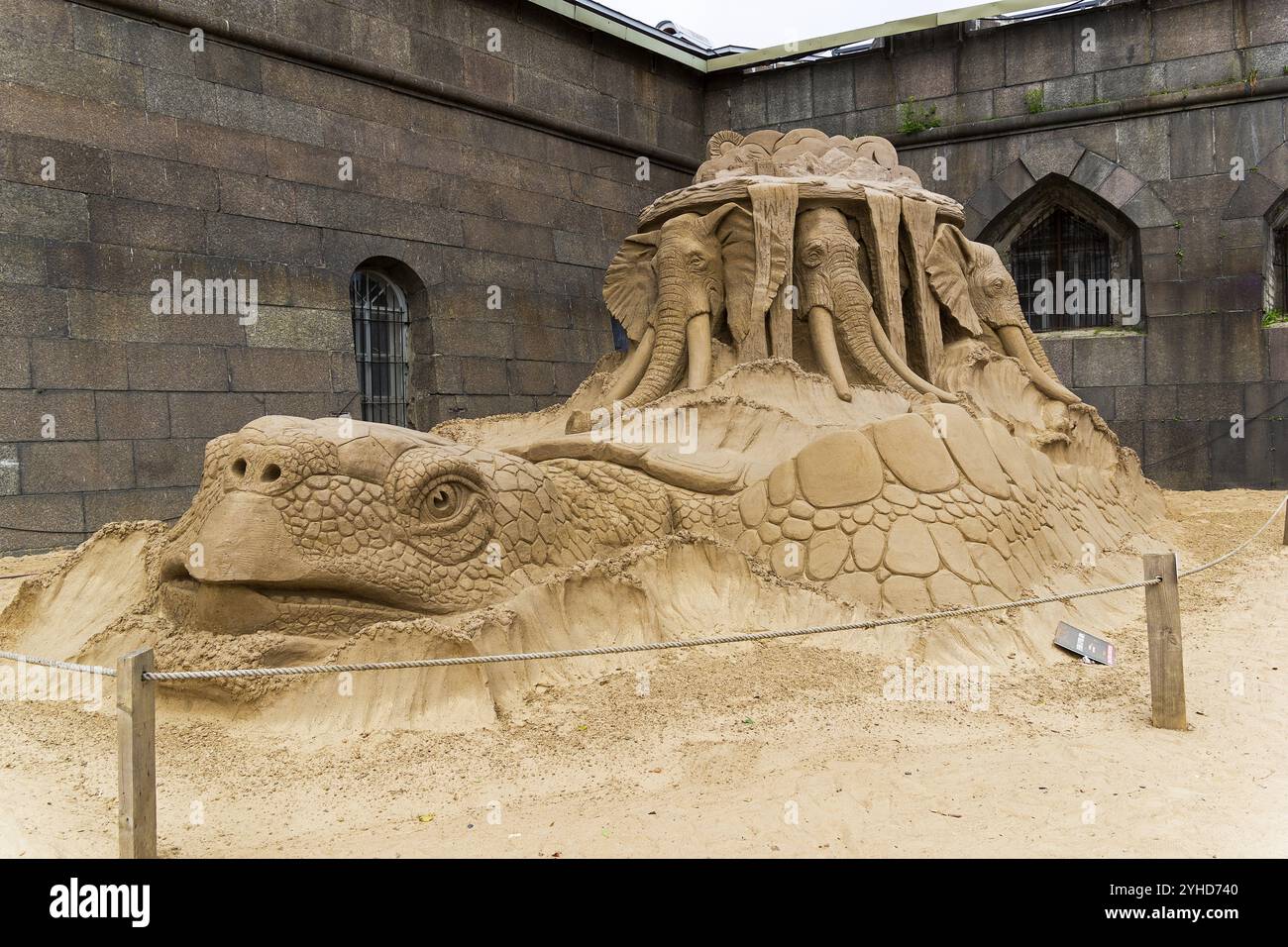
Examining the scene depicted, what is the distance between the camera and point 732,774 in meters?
3.32

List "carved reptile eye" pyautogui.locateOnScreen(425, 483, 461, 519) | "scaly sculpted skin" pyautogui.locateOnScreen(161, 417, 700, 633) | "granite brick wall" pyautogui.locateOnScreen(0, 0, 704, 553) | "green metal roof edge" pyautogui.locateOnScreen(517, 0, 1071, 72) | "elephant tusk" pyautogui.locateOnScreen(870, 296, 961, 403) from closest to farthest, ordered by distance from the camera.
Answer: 1. "scaly sculpted skin" pyautogui.locateOnScreen(161, 417, 700, 633)
2. "carved reptile eye" pyautogui.locateOnScreen(425, 483, 461, 519)
3. "elephant tusk" pyautogui.locateOnScreen(870, 296, 961, 403)
4. "granite brick wall" pyautogui.locateOnScreen(0, 0, 704, 553)
5. "green metal roof edge" pyautogui.locateOnScreen(517, 0, 1071, 72)

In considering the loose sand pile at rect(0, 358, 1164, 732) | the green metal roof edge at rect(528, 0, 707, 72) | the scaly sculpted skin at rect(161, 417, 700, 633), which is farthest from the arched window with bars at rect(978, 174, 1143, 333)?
the scaly sculpted skin at rect(161, 417, 700, 633)

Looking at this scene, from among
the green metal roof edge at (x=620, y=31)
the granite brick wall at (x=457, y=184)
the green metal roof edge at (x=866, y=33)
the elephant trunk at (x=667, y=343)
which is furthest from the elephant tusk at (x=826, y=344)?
the green metal roof edge at (x=866, y=33)

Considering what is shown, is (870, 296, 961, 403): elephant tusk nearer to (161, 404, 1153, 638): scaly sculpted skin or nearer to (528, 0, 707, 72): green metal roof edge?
(161, 404, 1153, 638): scaly sculpted skin

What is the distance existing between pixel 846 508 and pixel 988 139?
8537mm

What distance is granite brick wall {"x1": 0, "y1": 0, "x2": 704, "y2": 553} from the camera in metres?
7.33

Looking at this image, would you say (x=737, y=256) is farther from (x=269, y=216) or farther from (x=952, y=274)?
(x=269, y=216)

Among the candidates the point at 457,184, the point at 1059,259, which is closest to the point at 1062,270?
the point at 1059,259

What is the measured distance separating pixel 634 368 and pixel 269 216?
398cm

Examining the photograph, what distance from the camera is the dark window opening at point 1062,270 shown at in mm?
11586

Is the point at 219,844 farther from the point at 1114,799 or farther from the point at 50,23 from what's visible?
the point at 50,23

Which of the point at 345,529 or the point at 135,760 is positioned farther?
the point at 345,529

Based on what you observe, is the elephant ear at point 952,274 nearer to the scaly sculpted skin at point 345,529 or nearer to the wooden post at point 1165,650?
the wooden post at point 1165,650

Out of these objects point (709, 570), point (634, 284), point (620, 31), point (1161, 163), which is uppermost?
point (620, 31)
